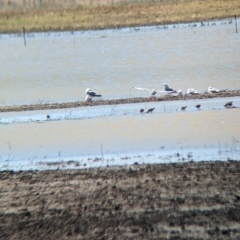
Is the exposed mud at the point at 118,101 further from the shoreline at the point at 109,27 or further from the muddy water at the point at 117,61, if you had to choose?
the shoreline at the point at 109,27

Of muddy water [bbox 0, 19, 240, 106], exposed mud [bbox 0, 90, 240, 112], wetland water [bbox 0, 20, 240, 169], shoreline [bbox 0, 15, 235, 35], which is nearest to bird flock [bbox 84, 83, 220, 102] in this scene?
exposed mud [bbox 0, 90, 240, 112]

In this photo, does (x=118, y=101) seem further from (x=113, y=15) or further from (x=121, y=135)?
(x=113, y=15)

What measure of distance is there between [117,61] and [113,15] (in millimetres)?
10383

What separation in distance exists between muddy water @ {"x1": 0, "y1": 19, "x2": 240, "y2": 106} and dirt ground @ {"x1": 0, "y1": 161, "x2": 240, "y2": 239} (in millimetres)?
7569

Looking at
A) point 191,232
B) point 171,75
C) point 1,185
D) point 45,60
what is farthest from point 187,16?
point 191,232

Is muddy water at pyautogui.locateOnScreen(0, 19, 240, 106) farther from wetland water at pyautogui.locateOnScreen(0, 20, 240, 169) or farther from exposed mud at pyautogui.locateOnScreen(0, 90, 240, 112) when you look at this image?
exposed mud at pyautogui.locateOnScreen(0, 90, 240, 112)

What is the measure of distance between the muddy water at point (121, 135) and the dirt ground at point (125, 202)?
935 millimetres

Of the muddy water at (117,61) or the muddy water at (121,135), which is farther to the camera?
the muddy water at (117,61)

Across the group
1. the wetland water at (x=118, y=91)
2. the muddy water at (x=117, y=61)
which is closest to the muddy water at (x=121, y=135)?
the wetland water at (x=118, y=91)

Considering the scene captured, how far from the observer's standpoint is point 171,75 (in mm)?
20422

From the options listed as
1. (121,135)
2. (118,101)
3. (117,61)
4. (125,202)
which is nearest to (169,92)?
(118,101)

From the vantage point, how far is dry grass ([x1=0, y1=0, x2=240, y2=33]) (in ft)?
107

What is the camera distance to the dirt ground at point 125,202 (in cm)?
746

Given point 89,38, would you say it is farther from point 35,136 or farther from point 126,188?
point 126,188
